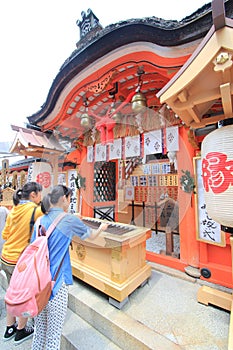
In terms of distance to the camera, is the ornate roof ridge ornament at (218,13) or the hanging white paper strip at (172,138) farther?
the hanging white paper strip at (172,138)

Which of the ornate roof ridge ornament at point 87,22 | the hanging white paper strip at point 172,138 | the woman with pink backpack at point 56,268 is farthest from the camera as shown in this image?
the ornate roof ridge ornament at point 87,22

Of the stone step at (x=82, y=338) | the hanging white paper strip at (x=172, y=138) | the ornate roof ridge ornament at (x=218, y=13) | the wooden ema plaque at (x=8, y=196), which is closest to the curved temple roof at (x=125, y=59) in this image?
the hanging white paper strip at (x=172, y=138)

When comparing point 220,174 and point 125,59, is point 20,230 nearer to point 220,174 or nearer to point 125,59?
point 220,174

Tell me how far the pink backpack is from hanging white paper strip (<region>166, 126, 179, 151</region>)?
2830 millimetres

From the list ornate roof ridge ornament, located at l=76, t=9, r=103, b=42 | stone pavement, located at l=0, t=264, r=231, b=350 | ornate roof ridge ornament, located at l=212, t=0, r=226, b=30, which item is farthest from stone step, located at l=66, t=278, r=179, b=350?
ornate roof ridge ornament, located at l=76, t=9, r=103, b=42

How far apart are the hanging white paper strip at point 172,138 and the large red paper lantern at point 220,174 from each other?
1489 mm

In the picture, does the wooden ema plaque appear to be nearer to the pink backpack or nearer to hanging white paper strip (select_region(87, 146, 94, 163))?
hanging white paper strip (select_region(87, 146, 94, 163))

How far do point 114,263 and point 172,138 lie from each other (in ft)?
8.44

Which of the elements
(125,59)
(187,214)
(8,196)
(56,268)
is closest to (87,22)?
(125,59)

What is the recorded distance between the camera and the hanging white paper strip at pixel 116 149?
170 inches

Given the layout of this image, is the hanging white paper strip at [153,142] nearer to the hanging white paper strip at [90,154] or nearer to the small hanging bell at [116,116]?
the small hanging bell at [116,116]

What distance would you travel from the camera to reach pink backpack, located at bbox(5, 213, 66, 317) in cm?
141

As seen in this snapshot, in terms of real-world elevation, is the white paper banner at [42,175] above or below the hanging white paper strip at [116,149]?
below

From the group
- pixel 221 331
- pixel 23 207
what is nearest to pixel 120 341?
pixel 221 331
